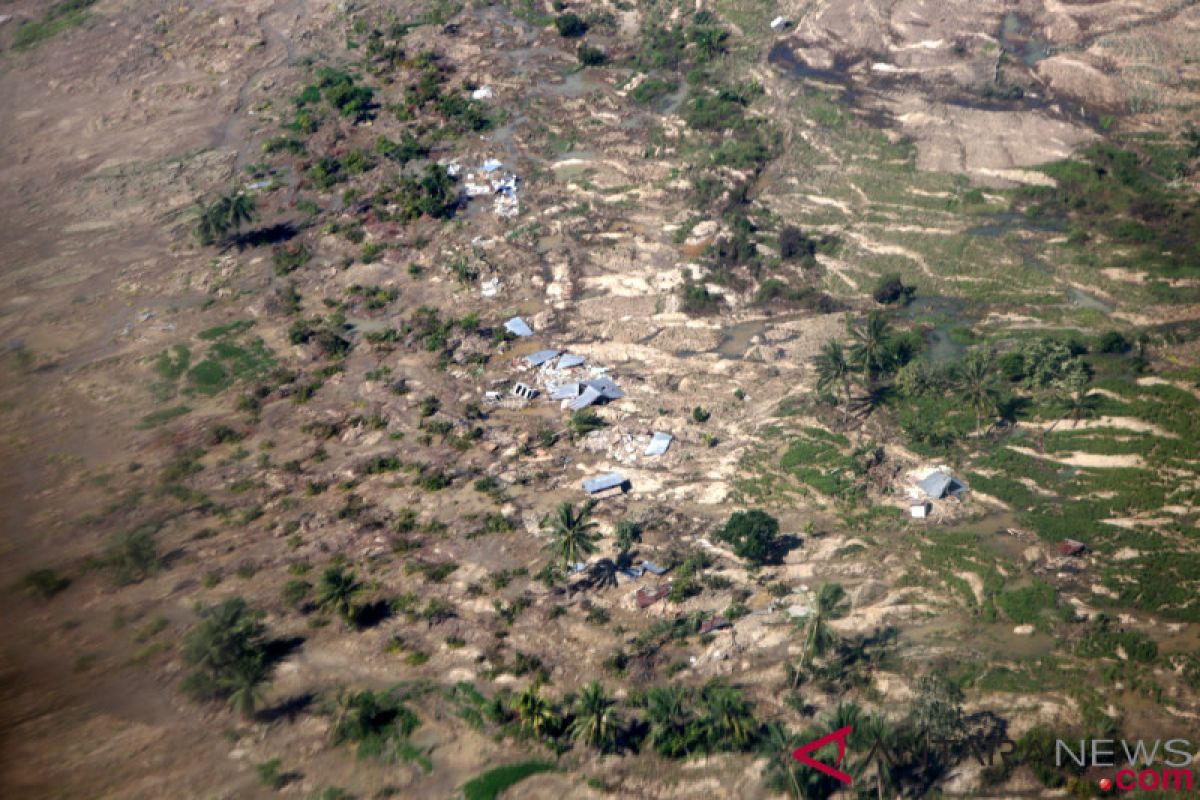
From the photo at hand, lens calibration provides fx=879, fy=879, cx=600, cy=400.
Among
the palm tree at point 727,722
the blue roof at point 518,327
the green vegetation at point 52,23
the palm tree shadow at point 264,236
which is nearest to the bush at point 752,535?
the palm tree at point 727,722

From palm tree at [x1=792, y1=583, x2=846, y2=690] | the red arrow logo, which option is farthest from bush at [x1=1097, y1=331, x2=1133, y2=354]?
the red arrow logo

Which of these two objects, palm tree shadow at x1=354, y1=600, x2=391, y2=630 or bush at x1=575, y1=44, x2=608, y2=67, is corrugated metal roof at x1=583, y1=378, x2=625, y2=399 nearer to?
palm tree shadow at x1=354, y1=600, x2=391, y2=630

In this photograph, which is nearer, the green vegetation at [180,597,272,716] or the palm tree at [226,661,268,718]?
the palm tree at [226,661,268,718]

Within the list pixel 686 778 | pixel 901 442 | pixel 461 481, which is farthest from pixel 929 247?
pixel 686 778

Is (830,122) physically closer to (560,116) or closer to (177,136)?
(560,116)

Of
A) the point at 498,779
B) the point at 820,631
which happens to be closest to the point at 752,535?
the point at 820,631

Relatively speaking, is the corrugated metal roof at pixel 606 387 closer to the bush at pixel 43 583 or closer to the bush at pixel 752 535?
the bush at pixel 752 535
